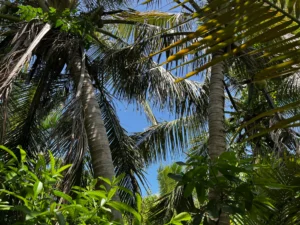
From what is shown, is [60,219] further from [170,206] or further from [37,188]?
[170,206]

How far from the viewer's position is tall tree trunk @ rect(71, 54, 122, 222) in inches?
195

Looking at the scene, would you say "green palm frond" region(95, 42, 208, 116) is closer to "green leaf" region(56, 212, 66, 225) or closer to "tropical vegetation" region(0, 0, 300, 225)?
"tropical vegetation" region(0, 0, 300, 225)

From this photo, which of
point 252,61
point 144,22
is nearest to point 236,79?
point 252,61

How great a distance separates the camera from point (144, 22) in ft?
23.1

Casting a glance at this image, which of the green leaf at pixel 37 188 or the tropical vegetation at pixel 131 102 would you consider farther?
the tropical vegetation at pixel 131 102

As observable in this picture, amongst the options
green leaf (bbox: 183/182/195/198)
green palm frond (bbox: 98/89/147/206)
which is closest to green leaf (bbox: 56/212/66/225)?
green leaf (bbox: 183/182/195/198)

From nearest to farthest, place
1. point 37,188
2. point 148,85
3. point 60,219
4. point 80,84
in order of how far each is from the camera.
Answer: point 60,219 → point 37,188 → point 80,84 → point 148,85

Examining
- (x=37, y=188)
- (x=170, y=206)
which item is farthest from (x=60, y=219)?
(x=170, y=206)

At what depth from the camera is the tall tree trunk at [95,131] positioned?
496cm

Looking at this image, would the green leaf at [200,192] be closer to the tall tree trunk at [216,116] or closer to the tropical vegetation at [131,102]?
the tropical vegetation at [131,102]

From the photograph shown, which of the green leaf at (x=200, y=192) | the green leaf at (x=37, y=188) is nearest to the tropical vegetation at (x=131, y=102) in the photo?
the green leaf at (x=200, y=192)

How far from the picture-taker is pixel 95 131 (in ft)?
17.4

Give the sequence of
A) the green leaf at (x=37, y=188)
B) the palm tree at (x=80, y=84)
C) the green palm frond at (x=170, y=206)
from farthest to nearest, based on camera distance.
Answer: the green palm frond at (x=170, y=206) → the palm tree at (x=80, y=84) → the green leaf at (x=37, y=188)

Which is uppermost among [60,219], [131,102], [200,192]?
[131,102]
